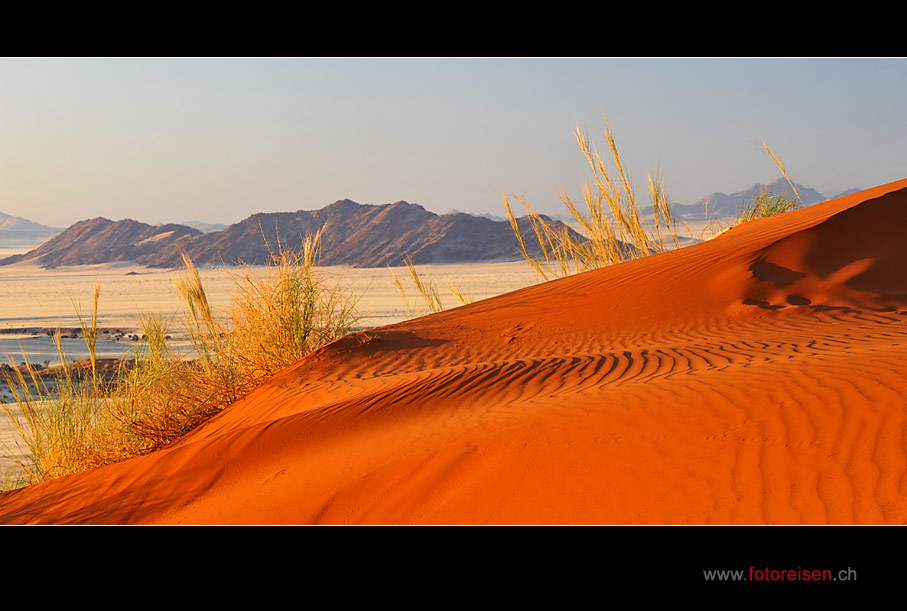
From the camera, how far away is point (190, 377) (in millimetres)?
6730

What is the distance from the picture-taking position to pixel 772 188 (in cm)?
1269

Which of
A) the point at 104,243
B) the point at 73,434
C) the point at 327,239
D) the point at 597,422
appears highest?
the point at 104,243

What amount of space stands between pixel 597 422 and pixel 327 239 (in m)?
54.7

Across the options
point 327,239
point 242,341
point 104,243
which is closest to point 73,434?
point 242,341

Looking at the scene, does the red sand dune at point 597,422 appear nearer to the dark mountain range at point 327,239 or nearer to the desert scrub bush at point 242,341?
the desert scrub bush at point 242,341

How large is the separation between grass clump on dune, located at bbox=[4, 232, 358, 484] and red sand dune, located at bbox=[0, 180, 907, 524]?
0.49 metres

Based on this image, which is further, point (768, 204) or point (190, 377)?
point (768, 204)

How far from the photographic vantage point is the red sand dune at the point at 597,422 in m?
3.02

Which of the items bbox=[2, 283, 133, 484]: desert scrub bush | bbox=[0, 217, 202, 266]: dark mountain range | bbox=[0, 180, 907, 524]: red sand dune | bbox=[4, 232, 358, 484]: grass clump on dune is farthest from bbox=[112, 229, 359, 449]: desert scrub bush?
bbox=[0, 217, 202, 266]: dark mountain range

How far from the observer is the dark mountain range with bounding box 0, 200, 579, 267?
167ft

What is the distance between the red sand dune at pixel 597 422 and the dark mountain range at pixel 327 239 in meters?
41.3

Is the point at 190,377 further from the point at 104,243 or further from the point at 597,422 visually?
the point at 104,243
